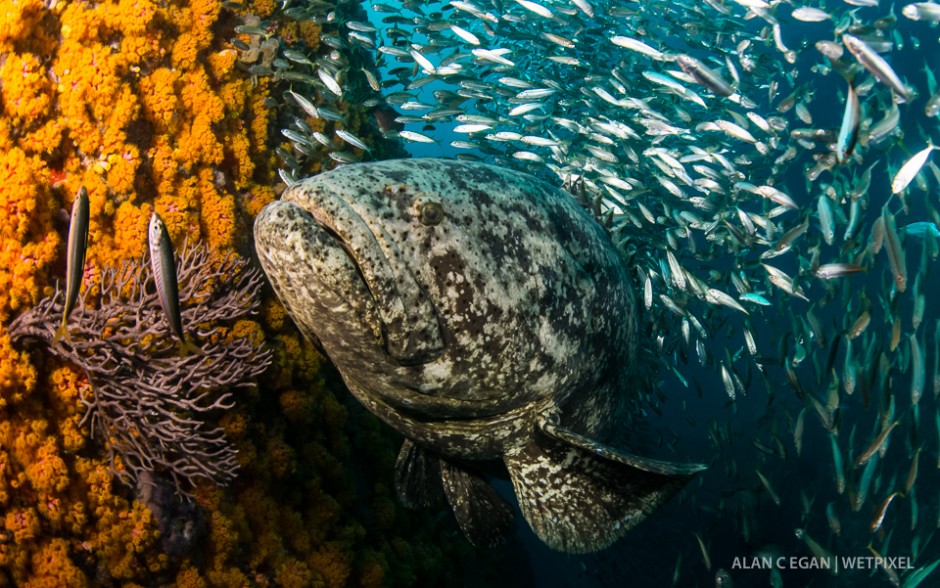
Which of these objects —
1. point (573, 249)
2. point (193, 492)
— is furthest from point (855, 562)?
point (193, 492)

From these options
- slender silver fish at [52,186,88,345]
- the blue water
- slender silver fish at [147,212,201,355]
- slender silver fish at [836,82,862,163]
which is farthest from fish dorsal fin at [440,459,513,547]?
the blue water

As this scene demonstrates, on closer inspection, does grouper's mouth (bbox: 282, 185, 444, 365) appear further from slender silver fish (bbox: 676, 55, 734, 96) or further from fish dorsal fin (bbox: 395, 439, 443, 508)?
slender silver fish (bbox: 676, 55, 734, 96)

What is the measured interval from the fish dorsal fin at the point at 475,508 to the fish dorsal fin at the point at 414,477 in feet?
0.99

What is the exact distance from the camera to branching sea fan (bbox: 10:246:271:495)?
10.8 ft

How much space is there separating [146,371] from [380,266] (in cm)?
227

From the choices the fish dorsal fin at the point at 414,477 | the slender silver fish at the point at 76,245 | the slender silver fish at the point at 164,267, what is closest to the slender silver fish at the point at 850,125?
the fish dorsal fin at the point at 414,477

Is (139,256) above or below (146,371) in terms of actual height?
above

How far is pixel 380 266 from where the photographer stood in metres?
2.17

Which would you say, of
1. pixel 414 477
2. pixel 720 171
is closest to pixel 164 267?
pixel 414 477

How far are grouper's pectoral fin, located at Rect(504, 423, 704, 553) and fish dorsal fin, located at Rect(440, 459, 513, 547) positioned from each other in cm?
65

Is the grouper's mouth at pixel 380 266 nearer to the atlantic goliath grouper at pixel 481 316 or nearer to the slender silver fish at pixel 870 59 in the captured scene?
the atlantic goliath grouper at pixel 481 316

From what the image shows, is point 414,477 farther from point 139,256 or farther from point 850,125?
point 850,125

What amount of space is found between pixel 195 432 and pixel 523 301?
2459mm

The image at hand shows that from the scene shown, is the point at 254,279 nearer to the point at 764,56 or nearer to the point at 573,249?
the point at 573,249
